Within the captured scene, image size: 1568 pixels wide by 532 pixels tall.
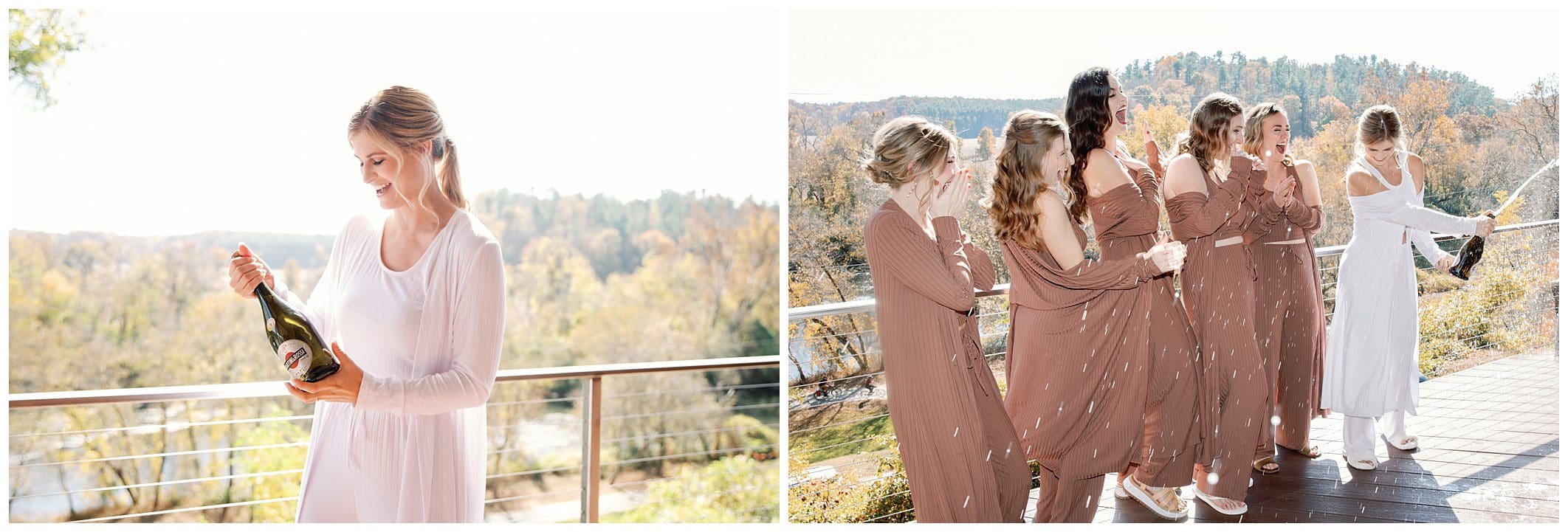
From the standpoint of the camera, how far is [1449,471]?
3338 mm

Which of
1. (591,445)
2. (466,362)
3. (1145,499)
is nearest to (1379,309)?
(1145,499)

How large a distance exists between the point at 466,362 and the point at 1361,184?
10.6 ft

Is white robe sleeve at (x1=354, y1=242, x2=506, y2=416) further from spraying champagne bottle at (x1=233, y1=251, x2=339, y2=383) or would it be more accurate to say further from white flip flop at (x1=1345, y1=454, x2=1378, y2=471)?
white flip flop at (x1=1345, y1=454, x2=1378, y2=471)

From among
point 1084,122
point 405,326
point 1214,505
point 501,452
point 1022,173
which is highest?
point 1084,122

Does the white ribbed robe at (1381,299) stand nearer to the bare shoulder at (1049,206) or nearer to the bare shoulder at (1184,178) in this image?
the bare shoulder at (1184,178)

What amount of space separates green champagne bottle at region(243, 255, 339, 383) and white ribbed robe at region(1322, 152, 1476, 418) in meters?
3.38

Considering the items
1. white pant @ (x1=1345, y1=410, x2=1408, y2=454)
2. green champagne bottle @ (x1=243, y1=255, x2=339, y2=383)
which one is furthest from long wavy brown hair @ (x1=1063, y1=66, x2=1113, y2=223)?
green champagne bottle @ (x1=243, y1=255, x2=339, y2=383)

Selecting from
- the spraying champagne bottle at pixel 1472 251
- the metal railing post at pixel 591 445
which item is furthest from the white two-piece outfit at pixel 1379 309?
the metal railing post at pixel 591 445

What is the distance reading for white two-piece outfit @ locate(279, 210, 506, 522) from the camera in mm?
1869

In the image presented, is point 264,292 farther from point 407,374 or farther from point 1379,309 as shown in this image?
point 1379,309

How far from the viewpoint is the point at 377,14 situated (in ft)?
26.2

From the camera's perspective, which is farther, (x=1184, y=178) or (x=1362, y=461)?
(x=1362, y=461)

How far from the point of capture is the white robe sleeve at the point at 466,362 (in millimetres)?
1833

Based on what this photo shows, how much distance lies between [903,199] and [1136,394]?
0.98m
